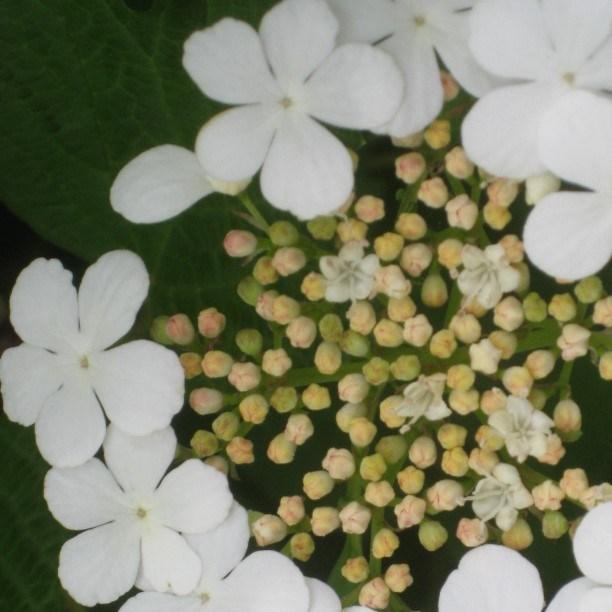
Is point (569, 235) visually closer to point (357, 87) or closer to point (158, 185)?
point (357, 87)

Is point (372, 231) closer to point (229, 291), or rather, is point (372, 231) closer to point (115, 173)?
point (229, 291)

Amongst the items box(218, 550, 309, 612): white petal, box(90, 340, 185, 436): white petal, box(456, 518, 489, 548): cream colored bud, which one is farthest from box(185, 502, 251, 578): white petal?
box(456, 518, 489, 548): cream colored bud

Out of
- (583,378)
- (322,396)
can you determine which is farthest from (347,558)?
(583,378)

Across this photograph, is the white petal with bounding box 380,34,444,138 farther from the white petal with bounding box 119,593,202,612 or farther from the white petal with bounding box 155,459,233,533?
the white petal with bounding box 119,593,202,612

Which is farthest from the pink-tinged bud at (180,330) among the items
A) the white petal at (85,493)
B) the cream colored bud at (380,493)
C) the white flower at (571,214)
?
the white flower at (571,214)

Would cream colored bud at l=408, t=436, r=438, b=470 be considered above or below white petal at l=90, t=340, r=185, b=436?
below

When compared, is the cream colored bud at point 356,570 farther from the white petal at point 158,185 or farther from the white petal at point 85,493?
the white petal at point 158,185

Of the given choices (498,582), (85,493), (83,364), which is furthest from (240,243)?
(498,582)
